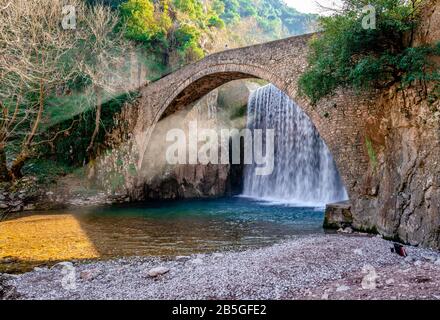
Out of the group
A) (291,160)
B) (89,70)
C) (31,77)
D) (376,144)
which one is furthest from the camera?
(291,160)

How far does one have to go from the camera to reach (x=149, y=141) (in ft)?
64.1

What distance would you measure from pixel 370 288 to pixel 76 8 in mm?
18121

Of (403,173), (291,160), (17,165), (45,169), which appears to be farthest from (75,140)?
(403,173)

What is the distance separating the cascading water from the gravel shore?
7.71 metres

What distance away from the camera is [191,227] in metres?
10.9

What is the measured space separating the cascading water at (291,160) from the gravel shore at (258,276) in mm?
7706

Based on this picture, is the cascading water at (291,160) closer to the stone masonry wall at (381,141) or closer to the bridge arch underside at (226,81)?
the bridge arch underside at (226,81)

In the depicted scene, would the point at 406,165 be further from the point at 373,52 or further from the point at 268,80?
the point at 268,80

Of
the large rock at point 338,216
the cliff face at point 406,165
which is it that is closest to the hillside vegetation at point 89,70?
the large rock at point 338,216

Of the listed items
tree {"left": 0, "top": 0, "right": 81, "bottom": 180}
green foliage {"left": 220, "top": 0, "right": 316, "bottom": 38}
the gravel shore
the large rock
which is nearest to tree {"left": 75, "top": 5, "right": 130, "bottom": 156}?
tree {"left": 0, "top": 0, "right": 81, "bottom": 180}

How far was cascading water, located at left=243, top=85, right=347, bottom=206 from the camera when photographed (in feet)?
48.8

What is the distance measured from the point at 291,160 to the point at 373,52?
29.8 ft
